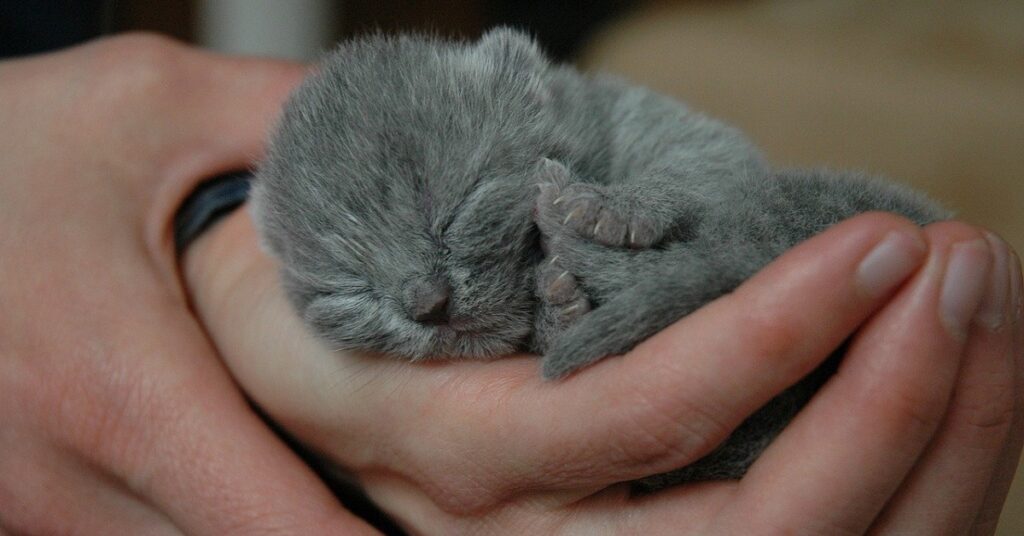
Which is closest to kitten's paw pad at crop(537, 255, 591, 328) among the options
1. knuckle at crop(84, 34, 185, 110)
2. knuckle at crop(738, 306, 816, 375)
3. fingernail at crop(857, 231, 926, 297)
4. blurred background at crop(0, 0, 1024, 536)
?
knuckle at crop(738, 306, 816, 375)

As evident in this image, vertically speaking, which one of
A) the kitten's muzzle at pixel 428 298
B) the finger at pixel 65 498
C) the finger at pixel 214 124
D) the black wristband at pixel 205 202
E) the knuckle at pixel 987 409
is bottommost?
the finger at pixel 65 498

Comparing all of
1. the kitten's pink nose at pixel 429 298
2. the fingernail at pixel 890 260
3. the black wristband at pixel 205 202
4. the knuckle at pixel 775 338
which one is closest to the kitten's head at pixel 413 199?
the kitten's pink nose at pixel 429 298

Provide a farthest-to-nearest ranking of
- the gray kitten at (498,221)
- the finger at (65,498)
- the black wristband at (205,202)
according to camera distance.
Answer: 1. the black wristband at (205,202)
2. the finger at (65,498)
3. the gray kitten at (498,221)

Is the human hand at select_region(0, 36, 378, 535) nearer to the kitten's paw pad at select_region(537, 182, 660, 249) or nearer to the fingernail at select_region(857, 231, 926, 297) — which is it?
the kitten's paw pad at select_region(537, 182, 660, 249)

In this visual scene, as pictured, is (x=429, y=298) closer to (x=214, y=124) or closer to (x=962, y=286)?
(x=962, y=286)

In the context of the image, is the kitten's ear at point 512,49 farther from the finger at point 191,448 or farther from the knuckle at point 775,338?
the finger at point 191,448

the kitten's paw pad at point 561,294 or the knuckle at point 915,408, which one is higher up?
the knuckle at point 915,408

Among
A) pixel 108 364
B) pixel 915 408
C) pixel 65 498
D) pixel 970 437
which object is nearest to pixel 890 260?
pixel 915 408

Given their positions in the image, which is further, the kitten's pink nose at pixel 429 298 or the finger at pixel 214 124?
the finger at pixel 214 124
